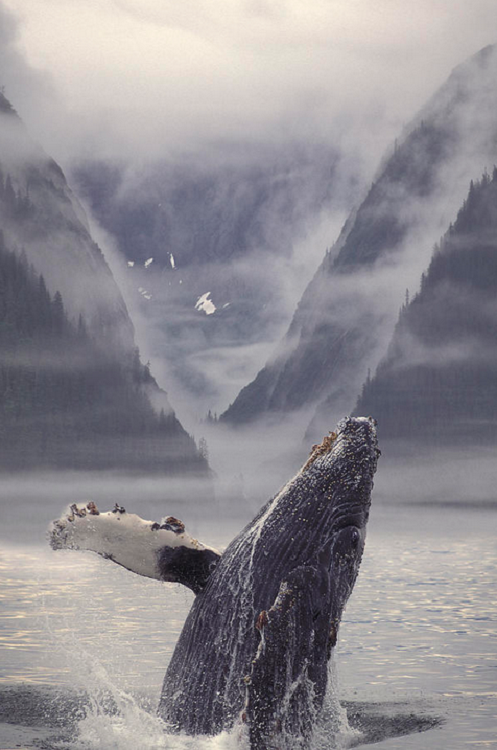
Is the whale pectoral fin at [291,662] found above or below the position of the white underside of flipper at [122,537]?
below

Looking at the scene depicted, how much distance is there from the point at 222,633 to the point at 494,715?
674cm

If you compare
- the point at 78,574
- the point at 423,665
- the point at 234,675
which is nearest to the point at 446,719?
the point at 234,675

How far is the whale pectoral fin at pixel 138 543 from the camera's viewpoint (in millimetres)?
9141

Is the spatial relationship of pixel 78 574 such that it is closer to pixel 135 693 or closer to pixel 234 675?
pixel 135 693

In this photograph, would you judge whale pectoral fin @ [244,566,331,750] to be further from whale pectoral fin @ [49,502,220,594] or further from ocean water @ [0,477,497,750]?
whale pectoral fin @ [49,502,220,594]

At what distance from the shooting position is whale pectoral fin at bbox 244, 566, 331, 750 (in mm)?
7934

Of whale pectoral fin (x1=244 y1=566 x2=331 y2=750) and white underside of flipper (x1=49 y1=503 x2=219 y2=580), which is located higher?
white underside of flipper (x1=49 y1=503 x2=219 y2=580)

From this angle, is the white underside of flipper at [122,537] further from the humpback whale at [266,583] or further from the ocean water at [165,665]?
the ocean water at [165,665]

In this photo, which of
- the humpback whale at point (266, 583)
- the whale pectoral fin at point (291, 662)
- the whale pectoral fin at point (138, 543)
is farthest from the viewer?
the whale pectoral fin at point (138, 543)

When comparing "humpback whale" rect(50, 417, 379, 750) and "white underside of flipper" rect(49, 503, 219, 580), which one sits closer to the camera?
"humpback whale" rect(50, 417, 379, 750)

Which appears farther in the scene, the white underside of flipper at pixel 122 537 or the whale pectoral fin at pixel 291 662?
the white underside of flipper at pixel 122 537

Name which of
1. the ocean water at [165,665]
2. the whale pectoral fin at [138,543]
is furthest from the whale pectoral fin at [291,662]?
the whale pectoral fin at [138,543]

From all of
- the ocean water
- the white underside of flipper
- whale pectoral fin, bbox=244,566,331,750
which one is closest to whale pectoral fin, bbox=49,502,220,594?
the white underside of flipper

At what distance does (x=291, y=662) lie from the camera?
816cm
